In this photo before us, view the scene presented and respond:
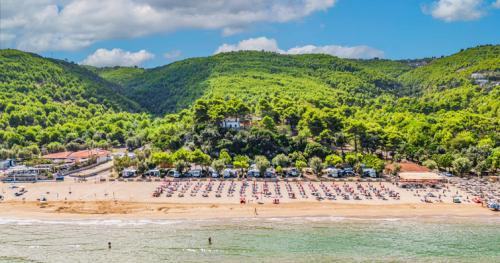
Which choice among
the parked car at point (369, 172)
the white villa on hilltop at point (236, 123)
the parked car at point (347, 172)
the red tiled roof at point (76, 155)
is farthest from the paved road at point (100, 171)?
the parked car at point (369, 172)

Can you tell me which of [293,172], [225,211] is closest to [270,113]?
[293,172]

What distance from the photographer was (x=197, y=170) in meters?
72.6

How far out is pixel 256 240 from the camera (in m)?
43.5

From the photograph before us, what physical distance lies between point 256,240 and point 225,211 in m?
11.1

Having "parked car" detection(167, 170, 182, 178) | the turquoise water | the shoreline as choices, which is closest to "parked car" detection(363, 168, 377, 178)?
the shoreline

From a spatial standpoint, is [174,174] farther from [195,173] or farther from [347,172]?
[347,172]

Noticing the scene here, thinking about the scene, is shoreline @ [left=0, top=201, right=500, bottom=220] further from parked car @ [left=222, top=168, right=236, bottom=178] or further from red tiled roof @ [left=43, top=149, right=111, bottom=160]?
red tiled roof @ [left=43, top=149, right=111, bottom=160]

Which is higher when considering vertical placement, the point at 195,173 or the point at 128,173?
the point at 128,173

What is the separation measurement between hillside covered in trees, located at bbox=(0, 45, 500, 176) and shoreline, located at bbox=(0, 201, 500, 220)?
19.2 m

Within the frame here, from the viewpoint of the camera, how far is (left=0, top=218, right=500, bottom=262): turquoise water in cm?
3934

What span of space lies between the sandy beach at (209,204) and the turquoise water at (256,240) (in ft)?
8.46

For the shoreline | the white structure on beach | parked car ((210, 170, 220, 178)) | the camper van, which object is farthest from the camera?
the white structure on beach

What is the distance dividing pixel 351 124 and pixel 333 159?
12.6 meters

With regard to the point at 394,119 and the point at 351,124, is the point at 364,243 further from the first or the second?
the point at 394,119
